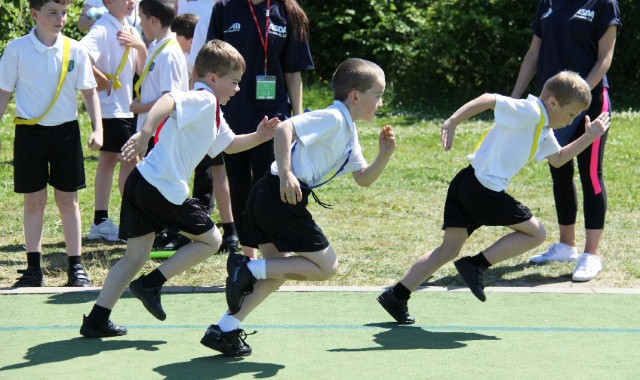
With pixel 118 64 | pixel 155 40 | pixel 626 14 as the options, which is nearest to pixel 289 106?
pixel 155 40

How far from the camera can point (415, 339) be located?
18.5 ft

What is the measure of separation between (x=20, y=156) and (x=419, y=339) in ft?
9.25

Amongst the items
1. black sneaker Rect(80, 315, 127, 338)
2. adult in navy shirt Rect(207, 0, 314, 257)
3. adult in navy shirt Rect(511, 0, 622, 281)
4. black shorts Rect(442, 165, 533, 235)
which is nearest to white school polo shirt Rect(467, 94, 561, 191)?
black shorts Rect(442, 165, 533, 235)

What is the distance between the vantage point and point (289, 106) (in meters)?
7.20

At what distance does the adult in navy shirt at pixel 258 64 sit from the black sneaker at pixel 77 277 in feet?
3.30

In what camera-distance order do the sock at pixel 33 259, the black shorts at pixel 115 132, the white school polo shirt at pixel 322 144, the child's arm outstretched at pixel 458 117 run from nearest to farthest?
the white school polo shirt at pixel 322 144, the child's arm outstretched at pixel 458 117, the sock at pixel 33 259, the black shorts at pixel 115 132

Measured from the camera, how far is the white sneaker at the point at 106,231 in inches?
331

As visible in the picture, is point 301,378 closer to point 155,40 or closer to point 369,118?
point 369,118

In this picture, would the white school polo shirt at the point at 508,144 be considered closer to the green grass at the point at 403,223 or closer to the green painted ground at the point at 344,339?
the green painted ground at the point at 344,339

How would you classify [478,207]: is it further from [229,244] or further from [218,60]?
[229,244]

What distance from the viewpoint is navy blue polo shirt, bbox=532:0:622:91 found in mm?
7176

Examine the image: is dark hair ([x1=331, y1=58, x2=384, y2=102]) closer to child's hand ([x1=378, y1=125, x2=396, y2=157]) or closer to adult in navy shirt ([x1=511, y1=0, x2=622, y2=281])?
child's hand ([x1=378, y1=125, x2=396, y2=157])

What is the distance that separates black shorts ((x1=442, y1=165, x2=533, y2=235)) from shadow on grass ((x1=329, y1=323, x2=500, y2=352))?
649 mm

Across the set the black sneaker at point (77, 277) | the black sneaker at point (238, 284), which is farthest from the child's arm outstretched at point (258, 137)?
the black sneaker at point (77, 277)
